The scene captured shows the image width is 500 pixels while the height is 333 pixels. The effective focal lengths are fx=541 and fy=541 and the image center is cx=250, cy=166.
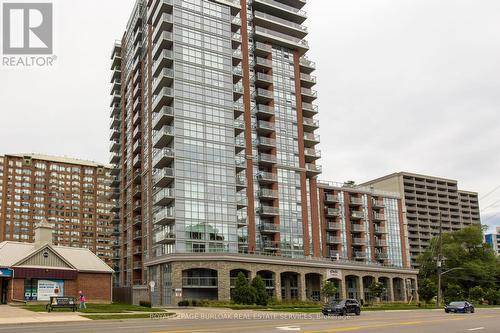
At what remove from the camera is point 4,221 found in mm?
165250

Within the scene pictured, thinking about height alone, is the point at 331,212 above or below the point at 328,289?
above

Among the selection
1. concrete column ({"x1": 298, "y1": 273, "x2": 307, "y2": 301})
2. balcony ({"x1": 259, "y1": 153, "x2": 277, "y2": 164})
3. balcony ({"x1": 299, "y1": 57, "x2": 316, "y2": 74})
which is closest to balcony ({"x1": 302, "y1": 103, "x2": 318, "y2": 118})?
balcony ({"x1": 299, "y1": 57, "x2": 316, "y2": 74})

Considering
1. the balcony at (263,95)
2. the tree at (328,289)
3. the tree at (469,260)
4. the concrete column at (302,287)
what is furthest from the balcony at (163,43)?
the tree at (469,260)

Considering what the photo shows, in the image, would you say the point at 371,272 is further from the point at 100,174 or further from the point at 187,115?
the point at 100,174

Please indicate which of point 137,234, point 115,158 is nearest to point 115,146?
point 115,158

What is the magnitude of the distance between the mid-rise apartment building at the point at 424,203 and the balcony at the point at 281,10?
89.3m

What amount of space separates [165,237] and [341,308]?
113ft

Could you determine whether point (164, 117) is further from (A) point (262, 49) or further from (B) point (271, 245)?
(B) point (271, 245)

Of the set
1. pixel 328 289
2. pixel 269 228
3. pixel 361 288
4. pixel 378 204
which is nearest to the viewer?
pixel 328 289

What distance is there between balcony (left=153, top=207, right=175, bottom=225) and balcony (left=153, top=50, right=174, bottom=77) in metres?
20.7

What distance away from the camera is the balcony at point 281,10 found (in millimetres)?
90188

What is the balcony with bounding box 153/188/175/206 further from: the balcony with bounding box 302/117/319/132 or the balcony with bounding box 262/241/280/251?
the balcony with bounding box 302/117/319/132

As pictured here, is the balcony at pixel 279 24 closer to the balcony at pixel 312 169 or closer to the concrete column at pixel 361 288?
the balcony at pixel 312 169

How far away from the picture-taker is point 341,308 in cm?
4294
